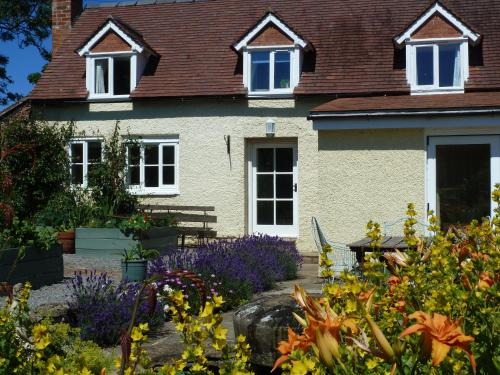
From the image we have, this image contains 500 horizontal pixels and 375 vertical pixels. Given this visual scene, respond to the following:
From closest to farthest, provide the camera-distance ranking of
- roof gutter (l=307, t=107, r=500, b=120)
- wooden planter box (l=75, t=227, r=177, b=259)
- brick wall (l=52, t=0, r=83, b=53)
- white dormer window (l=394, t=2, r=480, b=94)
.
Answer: roof gutter (l=307, t=107, r=500, b=120)
wooden planter box (l=75, t=227, r=177, b=259)
white dormer window (l=394, t=2, r=480, b=94)
brick wall (l=52, t=0, r=83, b=53)

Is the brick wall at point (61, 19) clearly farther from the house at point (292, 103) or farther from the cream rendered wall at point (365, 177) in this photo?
the cream rendered wall at point (365, 177)

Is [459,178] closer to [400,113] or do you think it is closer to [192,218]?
[400,113]

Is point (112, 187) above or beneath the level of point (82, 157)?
beneath

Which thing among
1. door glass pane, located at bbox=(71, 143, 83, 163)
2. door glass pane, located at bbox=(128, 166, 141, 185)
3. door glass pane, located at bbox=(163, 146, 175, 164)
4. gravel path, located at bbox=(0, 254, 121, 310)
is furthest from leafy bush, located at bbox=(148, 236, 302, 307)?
door glass pane, located at bbox=(71, 143, 83, 163)

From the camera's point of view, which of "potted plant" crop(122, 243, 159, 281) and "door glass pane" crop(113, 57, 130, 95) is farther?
"door glass pane" crop(113, 57, 130, 95)

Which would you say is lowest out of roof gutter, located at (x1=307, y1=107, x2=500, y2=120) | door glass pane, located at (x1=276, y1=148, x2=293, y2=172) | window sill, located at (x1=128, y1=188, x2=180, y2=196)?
window sill, located at (x1=128, y1=188, x2=180, y2=196)

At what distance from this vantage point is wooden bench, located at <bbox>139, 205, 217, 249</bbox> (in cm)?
1633

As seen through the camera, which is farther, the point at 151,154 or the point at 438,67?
the point at 151,154

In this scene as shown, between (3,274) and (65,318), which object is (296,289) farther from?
(3,274)

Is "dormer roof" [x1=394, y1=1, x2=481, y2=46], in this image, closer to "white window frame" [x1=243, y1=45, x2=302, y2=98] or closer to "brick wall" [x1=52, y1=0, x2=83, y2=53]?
Result: "white window frame" [x1=243, y1=45, x2=302, y2=98]


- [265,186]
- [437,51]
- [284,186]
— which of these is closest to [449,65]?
[437,51]

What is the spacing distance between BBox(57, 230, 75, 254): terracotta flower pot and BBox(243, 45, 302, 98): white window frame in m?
5.47

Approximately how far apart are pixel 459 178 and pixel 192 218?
6424 mm

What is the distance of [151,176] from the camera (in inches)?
689
